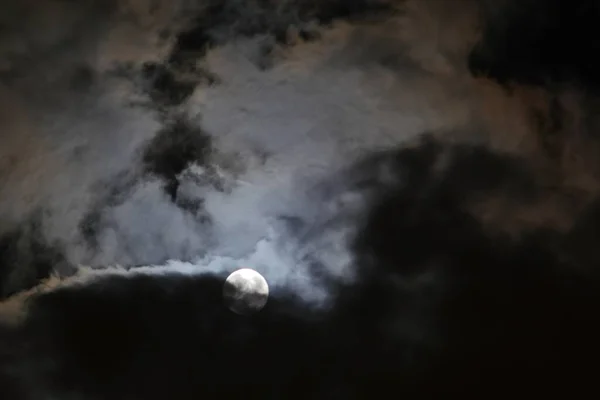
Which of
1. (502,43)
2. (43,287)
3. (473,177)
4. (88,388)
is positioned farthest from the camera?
(502,43)

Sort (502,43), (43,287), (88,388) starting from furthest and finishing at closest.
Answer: (502,43) < (43,287) < (88,388)

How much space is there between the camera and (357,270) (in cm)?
132

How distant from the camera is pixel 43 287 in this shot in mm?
1305

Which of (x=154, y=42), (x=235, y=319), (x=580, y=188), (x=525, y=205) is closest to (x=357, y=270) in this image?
(x=235, y=319)

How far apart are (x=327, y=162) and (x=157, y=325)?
1.55ft

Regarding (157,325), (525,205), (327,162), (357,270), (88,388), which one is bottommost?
(88,388)

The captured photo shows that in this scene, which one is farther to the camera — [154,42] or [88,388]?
[154,42]

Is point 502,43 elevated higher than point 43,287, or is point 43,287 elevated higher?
point 502,43

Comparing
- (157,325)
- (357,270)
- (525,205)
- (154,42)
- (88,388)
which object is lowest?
(88,388)

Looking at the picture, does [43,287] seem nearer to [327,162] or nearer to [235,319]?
[235,319]

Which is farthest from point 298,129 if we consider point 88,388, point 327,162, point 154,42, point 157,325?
point 88,388

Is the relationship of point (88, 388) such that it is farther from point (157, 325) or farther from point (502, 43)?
point (502, 43)

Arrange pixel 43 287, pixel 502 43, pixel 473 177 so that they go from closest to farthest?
1. pixel 43 287
2. pixel 473 177
3. pixel 502 43

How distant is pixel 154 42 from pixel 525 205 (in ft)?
2.82
